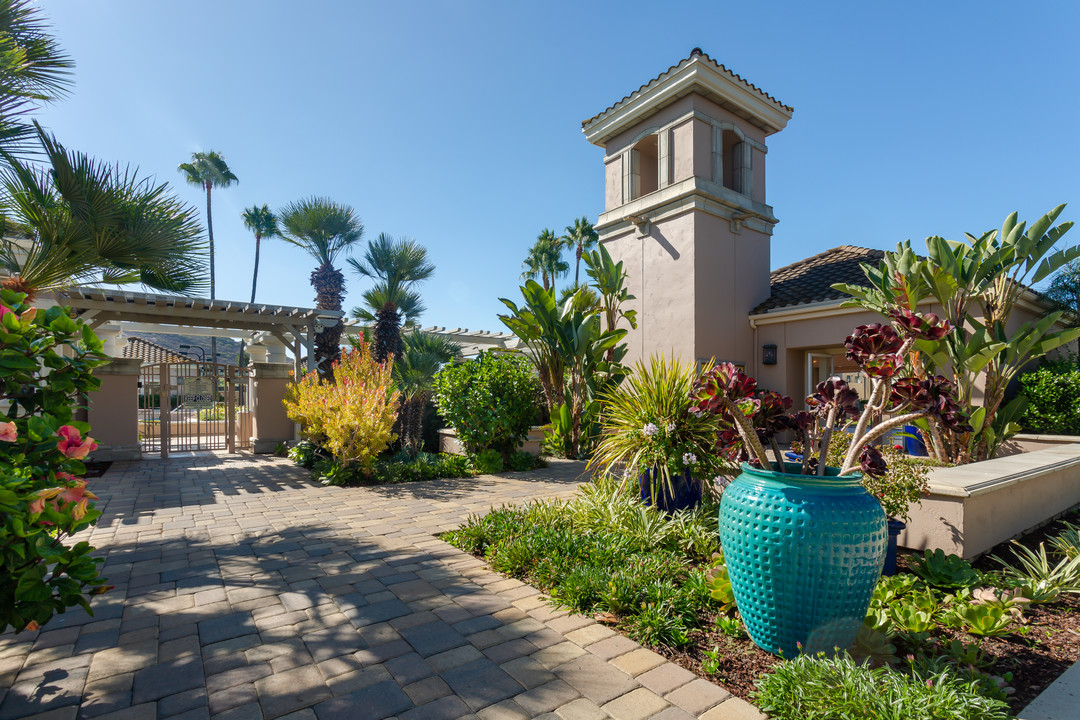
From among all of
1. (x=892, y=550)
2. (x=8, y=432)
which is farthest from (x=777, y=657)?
(x=8, y=432)

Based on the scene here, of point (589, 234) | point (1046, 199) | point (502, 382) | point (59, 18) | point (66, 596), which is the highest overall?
point (589, 234)

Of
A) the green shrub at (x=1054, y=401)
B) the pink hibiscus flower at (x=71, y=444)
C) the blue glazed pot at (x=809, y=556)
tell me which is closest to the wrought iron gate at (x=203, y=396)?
the pink hibiscus flower at (x=71, y=444)

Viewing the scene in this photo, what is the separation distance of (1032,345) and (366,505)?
29.4 ft

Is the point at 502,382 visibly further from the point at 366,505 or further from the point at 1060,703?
the point at 1060,703

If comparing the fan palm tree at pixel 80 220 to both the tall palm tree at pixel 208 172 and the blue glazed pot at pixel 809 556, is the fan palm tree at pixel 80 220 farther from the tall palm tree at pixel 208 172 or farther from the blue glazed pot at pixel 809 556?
the tall palm tree at pixel 208 172

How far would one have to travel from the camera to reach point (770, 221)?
481 inches

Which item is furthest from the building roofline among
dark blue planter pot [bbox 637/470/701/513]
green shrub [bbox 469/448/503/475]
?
dark blue planter pot [bbox 637/470/701/513]

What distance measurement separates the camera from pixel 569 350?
968 centimetres

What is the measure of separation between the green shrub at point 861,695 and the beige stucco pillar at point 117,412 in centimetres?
1264

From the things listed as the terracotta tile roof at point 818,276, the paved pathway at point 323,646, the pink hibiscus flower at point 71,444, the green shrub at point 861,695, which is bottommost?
the paved pathway at point 323,646

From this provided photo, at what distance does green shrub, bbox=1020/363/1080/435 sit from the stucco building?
1779 millimetres

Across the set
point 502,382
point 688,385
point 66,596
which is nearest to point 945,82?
point 688,385

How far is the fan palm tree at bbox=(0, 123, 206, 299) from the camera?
4.86 metres

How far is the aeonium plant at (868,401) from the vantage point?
8.56ft
